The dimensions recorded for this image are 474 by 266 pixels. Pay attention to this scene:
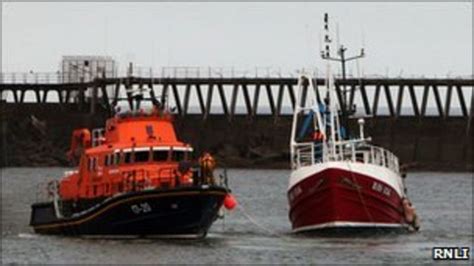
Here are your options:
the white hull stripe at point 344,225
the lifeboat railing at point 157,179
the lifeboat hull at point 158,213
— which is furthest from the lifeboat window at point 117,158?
the white hull stripe at point 344,225

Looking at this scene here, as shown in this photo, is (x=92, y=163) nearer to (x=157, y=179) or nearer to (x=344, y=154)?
(x=157, y=179)

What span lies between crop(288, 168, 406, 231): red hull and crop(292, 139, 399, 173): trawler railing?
0.99 m

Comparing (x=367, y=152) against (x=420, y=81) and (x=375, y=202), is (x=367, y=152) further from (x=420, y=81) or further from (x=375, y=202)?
(x=420, y=81)

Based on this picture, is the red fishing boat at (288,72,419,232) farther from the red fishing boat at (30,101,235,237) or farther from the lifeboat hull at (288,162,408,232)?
the red fishing boat at (30,101,235,237)

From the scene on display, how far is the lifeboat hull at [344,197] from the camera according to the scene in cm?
4675

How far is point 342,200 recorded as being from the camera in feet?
154

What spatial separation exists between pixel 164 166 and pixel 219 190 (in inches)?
100

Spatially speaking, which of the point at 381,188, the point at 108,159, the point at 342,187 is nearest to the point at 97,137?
the point at 108,159

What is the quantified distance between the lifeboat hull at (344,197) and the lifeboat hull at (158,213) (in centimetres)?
346

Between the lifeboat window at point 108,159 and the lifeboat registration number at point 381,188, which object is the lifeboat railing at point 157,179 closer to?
the lifeboat window at point 108,159

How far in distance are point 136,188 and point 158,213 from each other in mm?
1130

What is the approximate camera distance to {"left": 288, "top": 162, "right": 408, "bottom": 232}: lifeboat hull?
46.8 m

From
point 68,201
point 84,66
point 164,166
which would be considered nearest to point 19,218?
point 68,201

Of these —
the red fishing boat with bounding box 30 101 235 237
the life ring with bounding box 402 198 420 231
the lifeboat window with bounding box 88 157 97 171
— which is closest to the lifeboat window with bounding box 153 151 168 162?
the red fishing boat with bounding box 30 101 235 237
